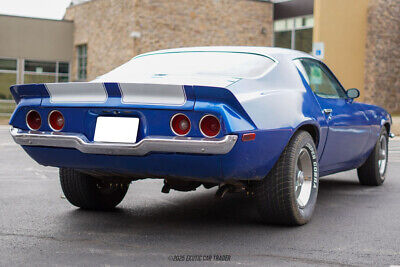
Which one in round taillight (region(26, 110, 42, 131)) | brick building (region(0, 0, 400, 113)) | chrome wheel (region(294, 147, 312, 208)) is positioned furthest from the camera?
brick building (region(0, 0, 400, 113))

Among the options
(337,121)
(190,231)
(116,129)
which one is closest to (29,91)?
(116,129)

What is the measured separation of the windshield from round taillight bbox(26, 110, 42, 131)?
59 centimetres

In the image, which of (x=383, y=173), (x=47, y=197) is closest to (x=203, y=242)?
(x=47, y=197)

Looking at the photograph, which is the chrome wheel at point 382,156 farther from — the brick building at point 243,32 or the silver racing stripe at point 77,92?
the brick building at point 243,32

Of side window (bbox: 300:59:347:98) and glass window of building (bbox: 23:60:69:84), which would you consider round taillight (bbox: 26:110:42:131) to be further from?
glass window of building (bbox: 23:60:69:84)

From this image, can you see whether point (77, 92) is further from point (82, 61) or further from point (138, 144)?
point (82, 61)

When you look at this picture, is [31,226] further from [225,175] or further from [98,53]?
[98,53]

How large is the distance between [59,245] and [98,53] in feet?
81.2

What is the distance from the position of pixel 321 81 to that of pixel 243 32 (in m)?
22.5

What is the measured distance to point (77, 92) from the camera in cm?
444

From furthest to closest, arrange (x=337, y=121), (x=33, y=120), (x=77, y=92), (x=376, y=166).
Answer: (x=376, y=166) → (x=337, y=121) → (x=33, y=120) → (x=77, y=92)

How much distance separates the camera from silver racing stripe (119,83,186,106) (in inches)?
163

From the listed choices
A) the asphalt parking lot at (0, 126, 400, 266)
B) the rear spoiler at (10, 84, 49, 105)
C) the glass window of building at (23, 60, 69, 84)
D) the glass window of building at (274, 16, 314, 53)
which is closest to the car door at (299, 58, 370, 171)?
the asphalt parking lot at (0, 126, 400, 266)

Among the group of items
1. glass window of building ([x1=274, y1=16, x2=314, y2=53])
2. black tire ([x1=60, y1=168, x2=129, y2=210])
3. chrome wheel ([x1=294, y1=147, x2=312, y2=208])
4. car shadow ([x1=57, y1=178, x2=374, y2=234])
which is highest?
glass window of building ([x1=274, y1=16, x2=314, y2=53])
